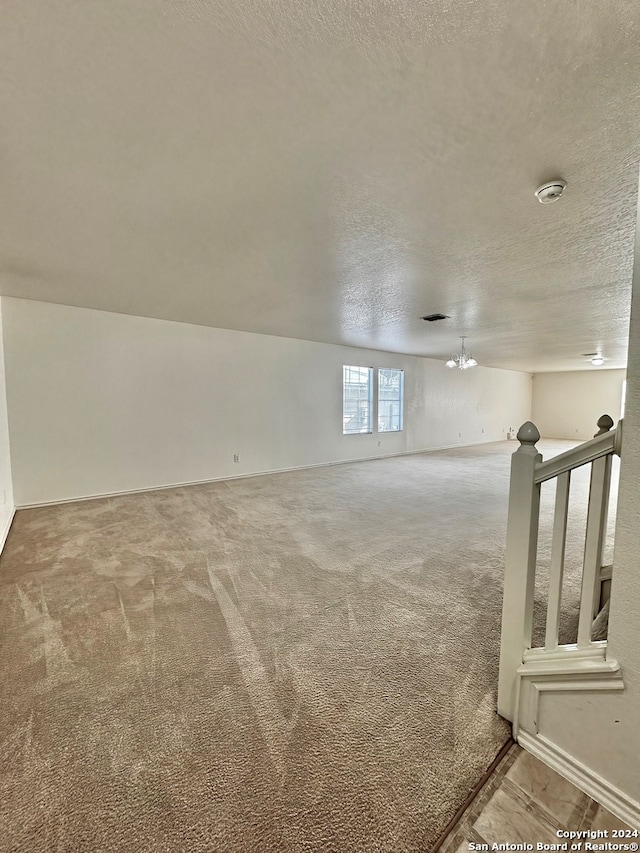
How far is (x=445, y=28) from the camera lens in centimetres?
107

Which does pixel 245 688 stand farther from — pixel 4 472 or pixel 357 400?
pixel 357 400

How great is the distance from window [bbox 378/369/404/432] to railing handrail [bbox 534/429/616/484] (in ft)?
21.9

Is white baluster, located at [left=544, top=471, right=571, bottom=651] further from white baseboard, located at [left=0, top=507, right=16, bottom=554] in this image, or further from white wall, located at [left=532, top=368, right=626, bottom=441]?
white wall, located at [left=532, top=368, right=626, bottom=441]

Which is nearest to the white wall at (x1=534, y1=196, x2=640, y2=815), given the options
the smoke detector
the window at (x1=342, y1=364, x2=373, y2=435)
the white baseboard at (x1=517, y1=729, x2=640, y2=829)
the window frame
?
the white baseboard at (x1=517, y1=729, x2=640, y2=829)

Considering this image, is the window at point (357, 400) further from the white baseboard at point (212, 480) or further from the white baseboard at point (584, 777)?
the white baseboard at point (584, 777)

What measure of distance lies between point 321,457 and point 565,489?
572 cm

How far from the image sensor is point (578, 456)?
4.03 feet

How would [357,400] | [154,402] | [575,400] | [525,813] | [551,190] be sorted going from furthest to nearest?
[575,400] → [357,400] → [154,402] → [551,190] → [525,813]

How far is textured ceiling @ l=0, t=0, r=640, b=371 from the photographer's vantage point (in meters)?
1.07

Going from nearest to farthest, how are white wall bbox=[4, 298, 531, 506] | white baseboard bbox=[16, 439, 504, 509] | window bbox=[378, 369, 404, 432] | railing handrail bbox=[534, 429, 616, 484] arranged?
1. railing handrail bbox=[534, 429, 616, 484]
2. white wall bbox=[4, 298, 531, 506]
3. white baseboard bbox=[16, 439, 504, 509]
4. window bbox=[378, 369, 404, 432]

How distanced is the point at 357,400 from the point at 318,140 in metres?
6.05

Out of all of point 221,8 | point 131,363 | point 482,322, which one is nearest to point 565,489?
point 221,8

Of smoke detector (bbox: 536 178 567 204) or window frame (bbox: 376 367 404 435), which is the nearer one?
smoke detector (bbox: 536 178 567 204)

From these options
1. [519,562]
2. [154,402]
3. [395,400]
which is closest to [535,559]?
[519,562]
